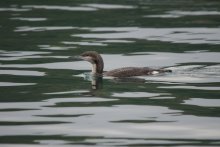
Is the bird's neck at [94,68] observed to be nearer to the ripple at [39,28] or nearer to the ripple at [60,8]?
the ripple at [39,28]

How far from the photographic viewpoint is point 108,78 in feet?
64.6

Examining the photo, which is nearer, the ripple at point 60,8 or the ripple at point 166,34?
the ripple at point 166,34

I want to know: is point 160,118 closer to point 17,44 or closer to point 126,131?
point 126,131

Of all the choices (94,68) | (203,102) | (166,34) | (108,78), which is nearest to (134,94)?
(203,102)

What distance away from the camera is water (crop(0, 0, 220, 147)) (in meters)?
→ 13.5

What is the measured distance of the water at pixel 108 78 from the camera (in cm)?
1353

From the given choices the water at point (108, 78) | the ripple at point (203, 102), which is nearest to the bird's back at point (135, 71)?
the water at point (108, 78)

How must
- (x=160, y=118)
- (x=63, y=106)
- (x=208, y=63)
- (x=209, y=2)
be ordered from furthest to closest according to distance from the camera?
(x=209, y=2), (x=208, y=63), (x=63, y=106), (x=160, y=118)

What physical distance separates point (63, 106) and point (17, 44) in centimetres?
925

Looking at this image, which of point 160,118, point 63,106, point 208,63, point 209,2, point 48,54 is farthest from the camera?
point 209,2

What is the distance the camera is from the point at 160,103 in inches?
624

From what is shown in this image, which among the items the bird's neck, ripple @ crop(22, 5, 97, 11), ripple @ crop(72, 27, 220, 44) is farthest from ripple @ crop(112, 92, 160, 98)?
ripple @ crop(22, 5, 97, 11)

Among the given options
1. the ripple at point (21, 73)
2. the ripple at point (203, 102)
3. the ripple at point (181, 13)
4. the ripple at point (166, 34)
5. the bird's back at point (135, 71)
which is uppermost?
the ripple at point (181, 13)

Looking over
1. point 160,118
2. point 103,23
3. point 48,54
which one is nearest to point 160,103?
point 160,118
